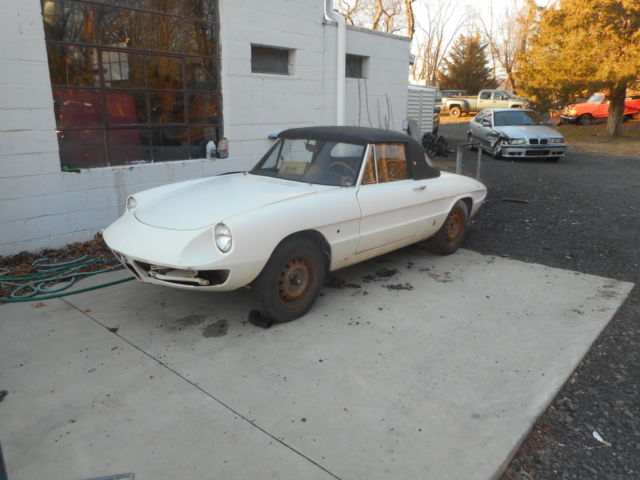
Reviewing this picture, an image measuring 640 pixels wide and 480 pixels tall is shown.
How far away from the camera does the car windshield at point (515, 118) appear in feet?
47.5

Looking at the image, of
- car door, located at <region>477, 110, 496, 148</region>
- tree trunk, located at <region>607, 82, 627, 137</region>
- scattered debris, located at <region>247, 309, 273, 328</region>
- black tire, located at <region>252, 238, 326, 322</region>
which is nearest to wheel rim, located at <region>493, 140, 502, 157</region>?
car door, located at <region>477, 110, 496, 148</region>

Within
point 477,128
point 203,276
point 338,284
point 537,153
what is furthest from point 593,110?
point 203,276

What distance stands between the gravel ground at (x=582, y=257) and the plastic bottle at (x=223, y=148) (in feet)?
11.8

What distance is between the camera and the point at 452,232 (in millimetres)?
5770

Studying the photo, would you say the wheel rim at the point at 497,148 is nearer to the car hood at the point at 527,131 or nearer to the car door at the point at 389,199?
the car hood at the point at 527,131

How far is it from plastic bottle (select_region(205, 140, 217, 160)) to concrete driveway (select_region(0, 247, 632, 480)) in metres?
2.84

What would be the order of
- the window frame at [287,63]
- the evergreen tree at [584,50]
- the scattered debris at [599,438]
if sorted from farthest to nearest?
the evergreen tree at [584,50] → the window frame at [287,63] → the scattered debris at [599,438]

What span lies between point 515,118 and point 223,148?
10.5 meters

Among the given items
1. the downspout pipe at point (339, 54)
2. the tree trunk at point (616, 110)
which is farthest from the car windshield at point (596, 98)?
the downspout pipe at point (339, 54)

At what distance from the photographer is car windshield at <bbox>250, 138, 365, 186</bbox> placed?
4.46m

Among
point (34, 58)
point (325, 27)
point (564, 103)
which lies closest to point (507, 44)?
point (564, 103)

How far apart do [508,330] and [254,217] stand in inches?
84.6

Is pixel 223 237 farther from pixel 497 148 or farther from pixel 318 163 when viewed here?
pixel 497 148

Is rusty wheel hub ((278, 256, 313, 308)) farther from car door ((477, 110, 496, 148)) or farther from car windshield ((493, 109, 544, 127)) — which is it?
car windshield ((493, 109, 544, 127))
